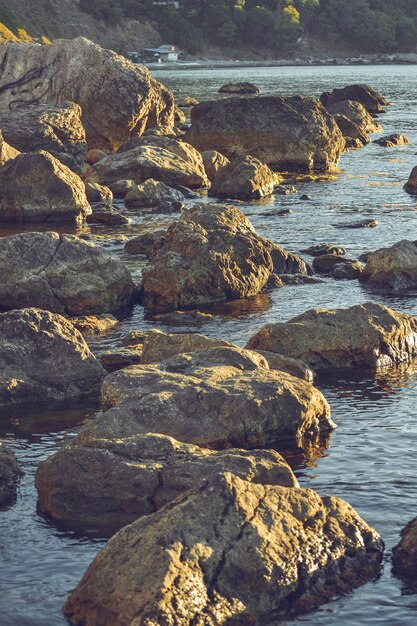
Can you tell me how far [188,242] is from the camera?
113ft

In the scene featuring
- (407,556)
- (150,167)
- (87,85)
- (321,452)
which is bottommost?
(321,452)

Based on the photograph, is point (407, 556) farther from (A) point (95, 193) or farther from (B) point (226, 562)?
(A) point (95, 193)

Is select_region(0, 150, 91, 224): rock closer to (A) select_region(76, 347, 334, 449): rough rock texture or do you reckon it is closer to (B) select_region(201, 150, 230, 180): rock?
(B) select_region(201, 150, 230, 180): rock

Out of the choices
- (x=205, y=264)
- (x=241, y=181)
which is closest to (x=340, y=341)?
(x=205, y=264)

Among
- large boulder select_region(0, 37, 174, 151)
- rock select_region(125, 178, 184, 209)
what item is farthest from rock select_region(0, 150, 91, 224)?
large boulder select_region(0, 37, 174, 151)

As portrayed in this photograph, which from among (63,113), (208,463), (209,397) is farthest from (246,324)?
(63,113)

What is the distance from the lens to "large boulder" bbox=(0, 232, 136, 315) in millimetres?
32375

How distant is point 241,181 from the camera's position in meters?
53.1

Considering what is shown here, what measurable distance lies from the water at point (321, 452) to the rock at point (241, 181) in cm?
431

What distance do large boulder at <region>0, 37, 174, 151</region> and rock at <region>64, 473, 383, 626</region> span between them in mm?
49001

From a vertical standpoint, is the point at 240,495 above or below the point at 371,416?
Answer: above

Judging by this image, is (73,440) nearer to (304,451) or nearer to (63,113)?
(304,451)

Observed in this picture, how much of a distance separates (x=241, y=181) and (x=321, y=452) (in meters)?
32.6

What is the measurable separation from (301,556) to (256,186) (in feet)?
128
